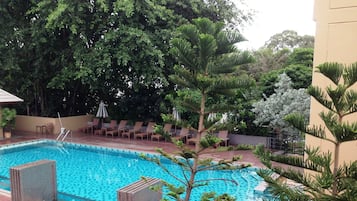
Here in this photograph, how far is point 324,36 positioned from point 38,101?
1752 cm

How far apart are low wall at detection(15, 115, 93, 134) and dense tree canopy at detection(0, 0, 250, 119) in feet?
3.25

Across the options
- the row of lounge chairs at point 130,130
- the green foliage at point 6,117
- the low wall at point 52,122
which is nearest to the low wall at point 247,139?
the row of lounge chairs at point 130,130

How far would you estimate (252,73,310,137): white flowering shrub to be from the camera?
9.87 metres

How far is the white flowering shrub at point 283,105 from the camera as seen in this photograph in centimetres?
987

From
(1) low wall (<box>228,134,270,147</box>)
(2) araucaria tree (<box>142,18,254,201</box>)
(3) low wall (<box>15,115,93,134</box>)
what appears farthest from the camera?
(3) low wall (<box>15,115,93,134</box>)

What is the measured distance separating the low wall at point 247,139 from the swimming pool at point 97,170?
2.77 meters

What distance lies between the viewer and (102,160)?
448 inches

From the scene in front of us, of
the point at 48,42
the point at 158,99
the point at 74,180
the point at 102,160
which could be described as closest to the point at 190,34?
the point at 74,180

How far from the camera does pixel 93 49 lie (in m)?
13.2

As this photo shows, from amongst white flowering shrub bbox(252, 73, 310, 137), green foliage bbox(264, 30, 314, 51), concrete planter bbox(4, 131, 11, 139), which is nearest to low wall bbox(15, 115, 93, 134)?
concrete planter bbox(4, 131, 11, 139)

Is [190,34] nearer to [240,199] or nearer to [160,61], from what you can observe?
[240,199]

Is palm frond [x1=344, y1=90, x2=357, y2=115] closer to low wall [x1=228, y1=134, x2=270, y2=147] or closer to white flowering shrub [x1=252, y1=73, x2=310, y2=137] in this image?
white flowering shrub [x1=252, y1=73, x2=310, y2=137]

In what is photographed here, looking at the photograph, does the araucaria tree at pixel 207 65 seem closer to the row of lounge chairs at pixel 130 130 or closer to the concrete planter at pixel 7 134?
the row of lounge chairs at pixel 130 130

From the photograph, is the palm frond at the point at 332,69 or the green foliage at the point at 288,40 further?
the green foliage at the point at 288,40
